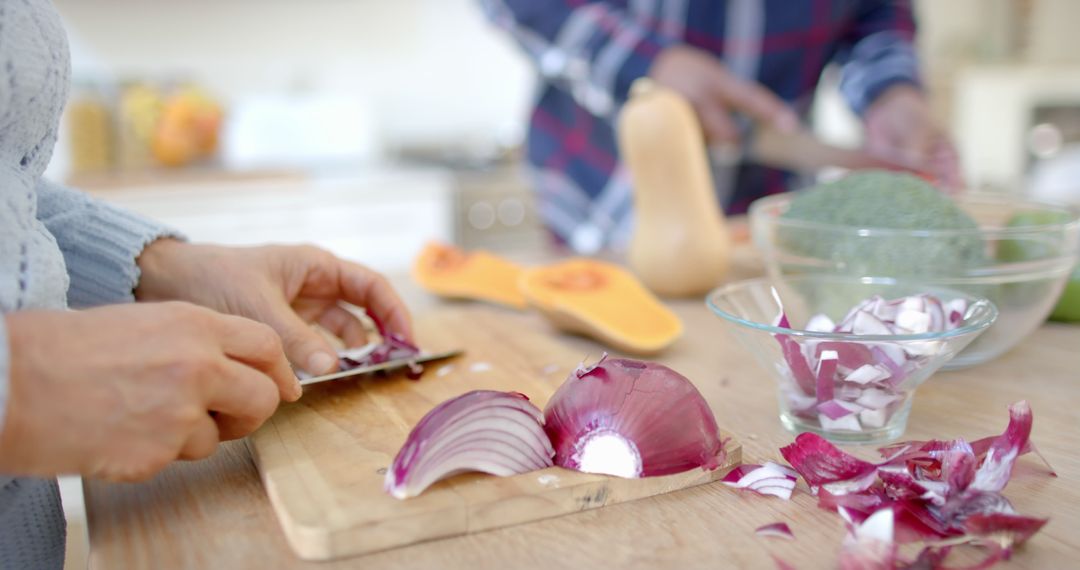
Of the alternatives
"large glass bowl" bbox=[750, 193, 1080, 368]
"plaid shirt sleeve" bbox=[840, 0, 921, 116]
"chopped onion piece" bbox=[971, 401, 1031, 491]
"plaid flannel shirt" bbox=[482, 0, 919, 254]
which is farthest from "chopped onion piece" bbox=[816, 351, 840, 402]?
"plaid shirt sleeve" bbox=[840, 0, 921, 116]

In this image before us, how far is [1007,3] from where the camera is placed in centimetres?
455

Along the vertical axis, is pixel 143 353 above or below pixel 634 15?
below

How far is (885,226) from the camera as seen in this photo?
0.90 m

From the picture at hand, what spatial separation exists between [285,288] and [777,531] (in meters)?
0.52

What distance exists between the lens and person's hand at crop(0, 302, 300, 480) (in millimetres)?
467

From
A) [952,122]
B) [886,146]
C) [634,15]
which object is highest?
[634,15]

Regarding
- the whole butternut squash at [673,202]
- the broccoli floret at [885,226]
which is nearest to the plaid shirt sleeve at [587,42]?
the whole butternut squash at [673,202]

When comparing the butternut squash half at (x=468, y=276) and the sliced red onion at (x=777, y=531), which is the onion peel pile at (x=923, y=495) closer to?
the sliced red onion at (x=777, y=531)

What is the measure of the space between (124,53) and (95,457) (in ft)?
10.8

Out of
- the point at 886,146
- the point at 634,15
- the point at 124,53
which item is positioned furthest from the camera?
the point at 124,53

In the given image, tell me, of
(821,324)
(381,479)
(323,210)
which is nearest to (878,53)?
(821,324)

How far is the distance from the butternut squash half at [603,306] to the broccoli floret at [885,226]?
0.17 m

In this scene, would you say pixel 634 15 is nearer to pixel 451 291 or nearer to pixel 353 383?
pixel 451 291

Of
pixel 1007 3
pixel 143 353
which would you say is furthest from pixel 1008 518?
pixel 1007 3
